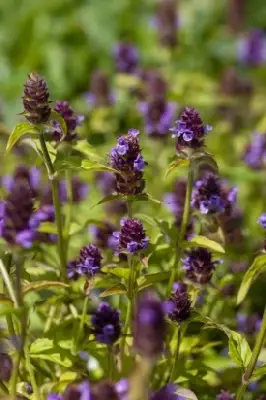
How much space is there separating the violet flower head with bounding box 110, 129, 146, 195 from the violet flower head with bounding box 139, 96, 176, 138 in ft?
3.29

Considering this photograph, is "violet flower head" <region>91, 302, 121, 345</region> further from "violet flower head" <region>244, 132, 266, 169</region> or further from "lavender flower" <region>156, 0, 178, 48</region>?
"lavender flower" <region>156, 0, 178, 48</region>

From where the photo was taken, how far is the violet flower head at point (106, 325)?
162 centimetres

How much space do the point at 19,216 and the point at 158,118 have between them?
4.72 ft

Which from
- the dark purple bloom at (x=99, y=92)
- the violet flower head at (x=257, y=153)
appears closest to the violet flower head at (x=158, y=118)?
the violet flower head at (x=257, y=153)

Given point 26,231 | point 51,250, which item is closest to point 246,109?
point 51,250

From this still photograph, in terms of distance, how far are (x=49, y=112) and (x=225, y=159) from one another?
1.59 m

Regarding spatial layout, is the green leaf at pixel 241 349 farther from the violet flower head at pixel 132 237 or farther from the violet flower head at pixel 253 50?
the violet flower head at pixel 253 50

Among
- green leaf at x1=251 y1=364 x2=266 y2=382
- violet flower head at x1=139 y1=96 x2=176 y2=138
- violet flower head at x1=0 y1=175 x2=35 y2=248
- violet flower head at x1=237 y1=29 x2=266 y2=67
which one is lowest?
green leaf at x1=251 y1=364 x2=266 y2=382

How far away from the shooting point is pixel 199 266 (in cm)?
173

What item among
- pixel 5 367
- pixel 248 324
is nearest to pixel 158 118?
pixel 248 324

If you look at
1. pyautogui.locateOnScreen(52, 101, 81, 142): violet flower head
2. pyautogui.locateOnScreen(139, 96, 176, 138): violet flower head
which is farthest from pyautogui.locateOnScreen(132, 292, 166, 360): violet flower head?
pyautogui.locateOnScreen(139, 96, 176, 138): violet flower head

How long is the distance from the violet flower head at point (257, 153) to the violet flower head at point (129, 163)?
41.8 inches

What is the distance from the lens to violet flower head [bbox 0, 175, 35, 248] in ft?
4.04

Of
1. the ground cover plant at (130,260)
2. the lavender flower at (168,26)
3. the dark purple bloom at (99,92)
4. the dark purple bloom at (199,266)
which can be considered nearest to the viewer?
the ground cover plant at (130,260)
